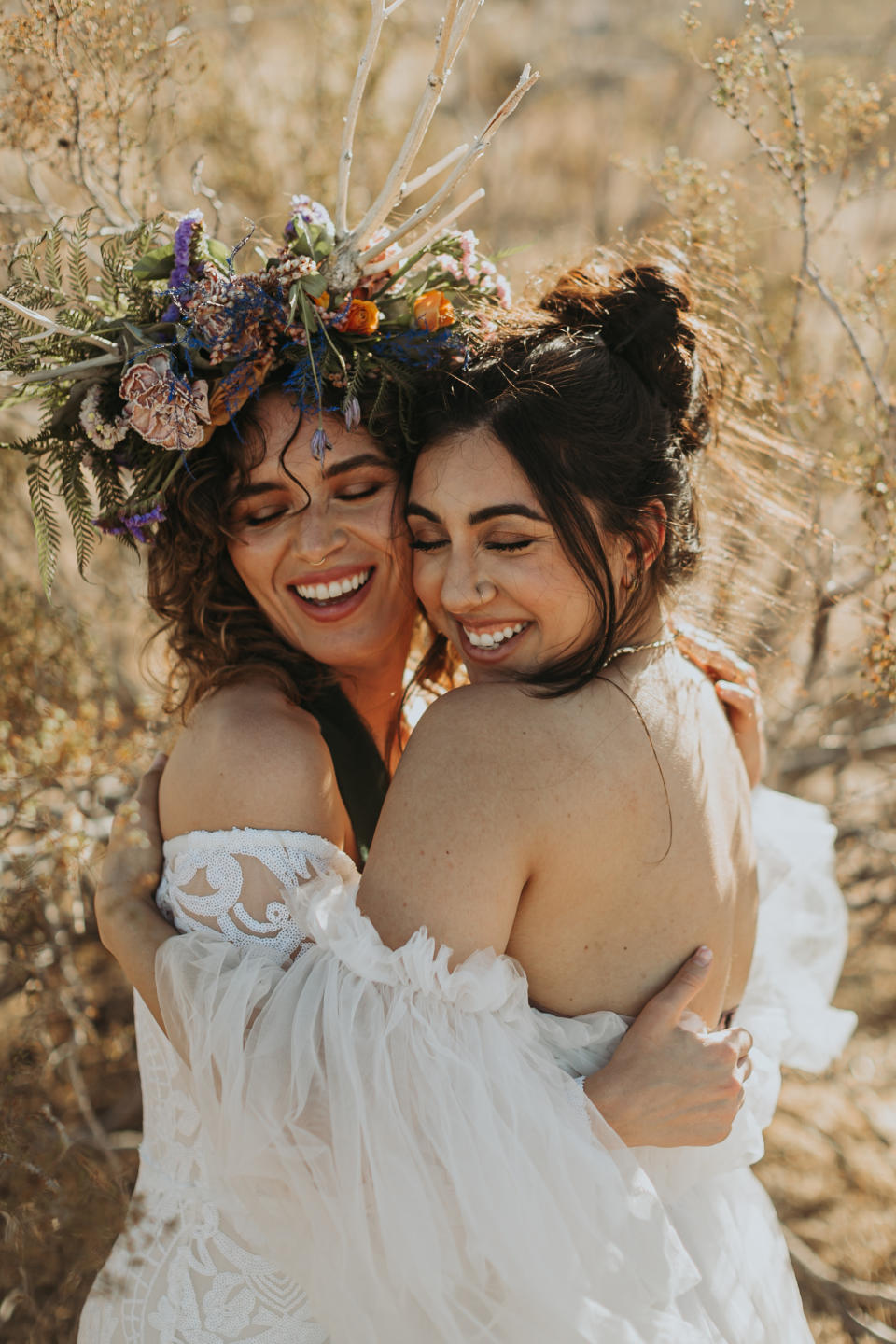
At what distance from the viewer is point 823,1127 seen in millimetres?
3732

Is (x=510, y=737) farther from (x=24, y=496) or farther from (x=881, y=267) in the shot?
(x=24, y=496)

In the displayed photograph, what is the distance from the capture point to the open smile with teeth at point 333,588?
2.11 m

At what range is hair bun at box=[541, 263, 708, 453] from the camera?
1890 millimetres

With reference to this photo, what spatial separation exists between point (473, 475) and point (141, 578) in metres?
2.88

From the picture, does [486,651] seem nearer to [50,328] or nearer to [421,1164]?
[421,1164]

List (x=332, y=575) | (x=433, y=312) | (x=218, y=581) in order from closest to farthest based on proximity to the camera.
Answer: (x=433, y=312) → (x=332, y=575) → (x=218, y=581)

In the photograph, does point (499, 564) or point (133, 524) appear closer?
point (499, 564)

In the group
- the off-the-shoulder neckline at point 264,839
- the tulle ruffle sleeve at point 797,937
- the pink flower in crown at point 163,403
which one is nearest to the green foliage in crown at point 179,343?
the pink flower in crown at point 163,403

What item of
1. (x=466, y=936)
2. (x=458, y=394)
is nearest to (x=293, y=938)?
(x=466, y=936)

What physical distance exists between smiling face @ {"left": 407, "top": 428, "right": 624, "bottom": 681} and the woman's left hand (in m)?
0.64

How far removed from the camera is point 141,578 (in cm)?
432

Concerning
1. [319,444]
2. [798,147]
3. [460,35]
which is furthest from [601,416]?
[798,147]

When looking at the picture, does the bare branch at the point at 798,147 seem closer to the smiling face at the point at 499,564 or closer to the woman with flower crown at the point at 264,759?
the woman with flower crown at the point at 264,759

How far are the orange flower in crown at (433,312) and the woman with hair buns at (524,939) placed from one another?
145mm
